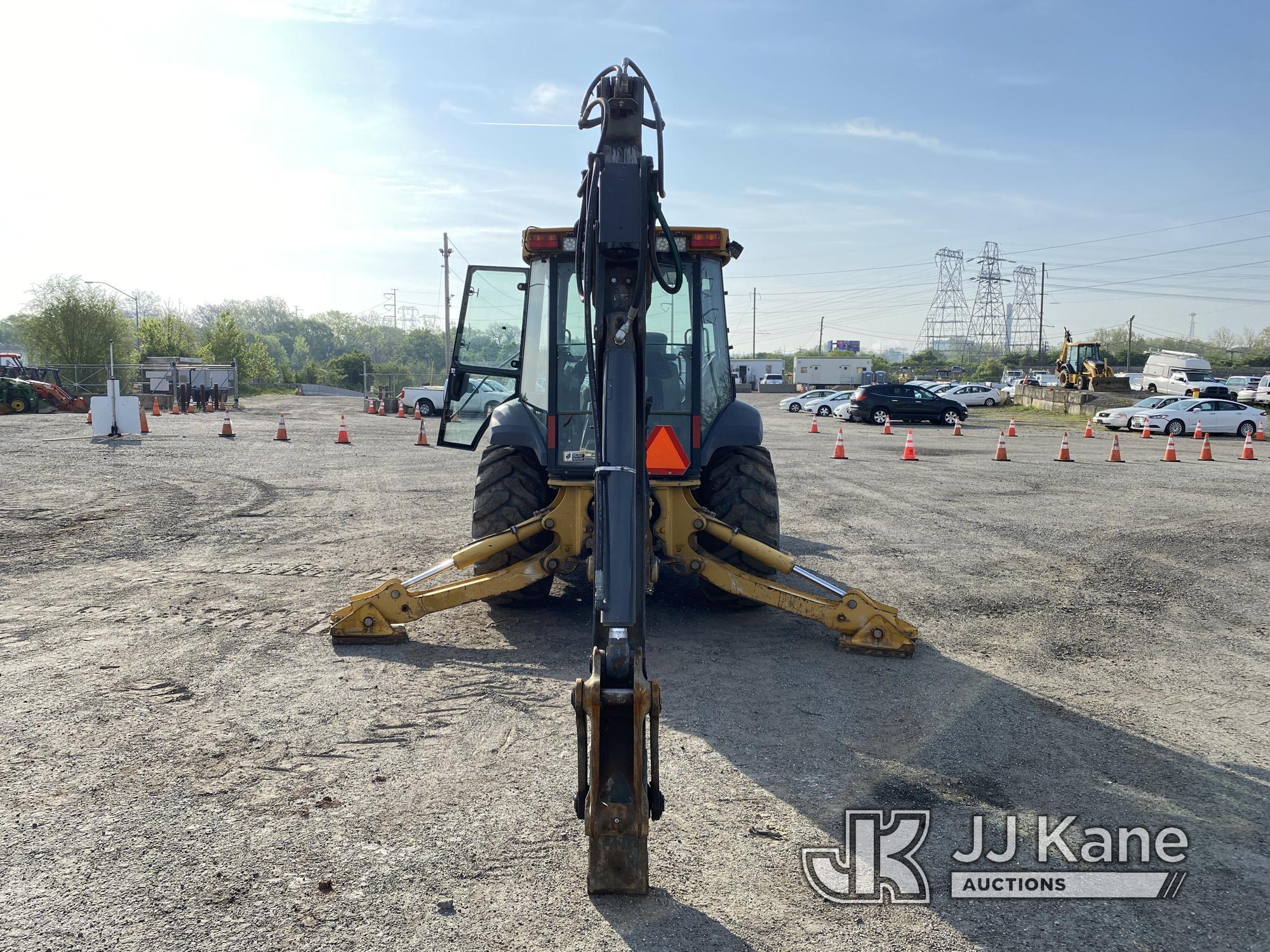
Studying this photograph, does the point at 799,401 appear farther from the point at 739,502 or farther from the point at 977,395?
the point at 739,502

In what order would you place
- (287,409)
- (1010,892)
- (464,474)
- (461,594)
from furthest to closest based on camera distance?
1. (287,409)
2. (464,474)
3. (461,594)
4. (1010,892)

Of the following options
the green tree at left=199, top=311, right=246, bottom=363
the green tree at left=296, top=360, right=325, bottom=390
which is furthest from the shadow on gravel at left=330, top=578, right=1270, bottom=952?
the green tree at left=296, top=360, right=325, bottom=390

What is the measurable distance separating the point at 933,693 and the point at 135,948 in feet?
14.0

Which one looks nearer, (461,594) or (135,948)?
(135,948)

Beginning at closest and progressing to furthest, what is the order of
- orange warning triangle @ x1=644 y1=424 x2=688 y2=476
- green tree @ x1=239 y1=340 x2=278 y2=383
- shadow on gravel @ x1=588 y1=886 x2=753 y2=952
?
shadow on gravel @ x1=588 y1=886 x2=753 y2=952 < orange warning triangle @ x1=644 y1=424 x2=688 y2=476 < green tree @ x1=239 y1=340 x2=278 y2=383

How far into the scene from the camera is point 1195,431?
31156 millimetres

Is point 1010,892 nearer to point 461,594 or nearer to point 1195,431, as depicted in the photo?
point 461,594

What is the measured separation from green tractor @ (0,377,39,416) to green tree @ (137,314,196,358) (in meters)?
40.0

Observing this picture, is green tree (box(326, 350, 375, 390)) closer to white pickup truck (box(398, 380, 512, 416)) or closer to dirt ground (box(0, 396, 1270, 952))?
dirt ground (box(0, 396, 1270, 952))

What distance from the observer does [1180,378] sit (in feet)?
150

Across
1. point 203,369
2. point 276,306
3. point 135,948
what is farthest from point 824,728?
point 276,306

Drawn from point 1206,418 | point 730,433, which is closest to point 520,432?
point 730,433

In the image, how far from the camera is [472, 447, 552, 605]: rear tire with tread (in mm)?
6863

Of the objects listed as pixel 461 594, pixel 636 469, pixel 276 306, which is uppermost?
pixel 276 306
